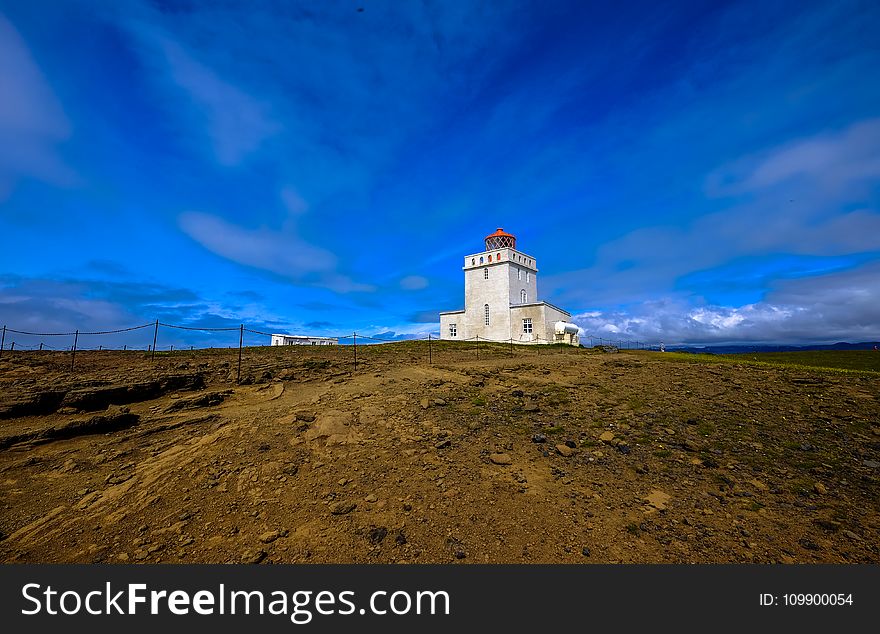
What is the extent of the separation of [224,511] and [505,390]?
32.7 feet

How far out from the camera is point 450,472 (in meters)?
8.20

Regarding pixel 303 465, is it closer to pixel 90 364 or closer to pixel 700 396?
pixel 700 396

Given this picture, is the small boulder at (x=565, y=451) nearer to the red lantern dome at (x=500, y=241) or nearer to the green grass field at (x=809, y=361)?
the green grass field at (x=809, y=361)

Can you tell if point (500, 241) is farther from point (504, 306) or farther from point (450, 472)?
point (450, 472)

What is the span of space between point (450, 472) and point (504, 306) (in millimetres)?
43743

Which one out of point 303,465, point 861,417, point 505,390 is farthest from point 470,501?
point 861,417

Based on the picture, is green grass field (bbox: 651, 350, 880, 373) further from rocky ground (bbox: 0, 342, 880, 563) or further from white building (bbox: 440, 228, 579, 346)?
white building (bbox: 440, 228, 579, 346)

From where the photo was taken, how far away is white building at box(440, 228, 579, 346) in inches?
1916

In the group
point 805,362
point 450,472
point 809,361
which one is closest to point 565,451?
point 450,472

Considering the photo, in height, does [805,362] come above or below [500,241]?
below

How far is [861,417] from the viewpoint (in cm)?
970

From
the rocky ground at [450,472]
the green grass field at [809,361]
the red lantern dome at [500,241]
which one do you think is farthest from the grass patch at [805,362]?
the red lantern dome at [500,241]

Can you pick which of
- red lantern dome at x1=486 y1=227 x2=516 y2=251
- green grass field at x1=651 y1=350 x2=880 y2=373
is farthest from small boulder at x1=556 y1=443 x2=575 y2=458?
red lantern dome at x1=486 y1=227 x2=516 y2=251

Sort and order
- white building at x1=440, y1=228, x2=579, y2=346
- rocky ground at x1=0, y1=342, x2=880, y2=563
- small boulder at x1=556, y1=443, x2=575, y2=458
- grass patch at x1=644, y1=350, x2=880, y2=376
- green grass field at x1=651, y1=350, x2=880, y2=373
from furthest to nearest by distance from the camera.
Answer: white building at x1=440, y1=228, x2=579, y2=346 → green grass field at x1=651, y1=350, x2=880, y2=373 → grass patch at x1=644, y1=350, x2=880, y2=376 → small boulder at x1=556, y1=443, x2=575, y2=458 → rocky ground at x1=0, y1=342, x2=880, y2=563
